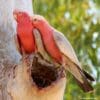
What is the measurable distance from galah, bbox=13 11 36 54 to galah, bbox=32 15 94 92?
43mm

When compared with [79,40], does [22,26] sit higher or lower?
higher

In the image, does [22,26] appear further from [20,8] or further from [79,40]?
[79,40]

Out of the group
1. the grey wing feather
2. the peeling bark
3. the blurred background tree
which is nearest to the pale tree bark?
the peeling bark

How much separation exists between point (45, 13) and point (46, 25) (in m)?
2.36

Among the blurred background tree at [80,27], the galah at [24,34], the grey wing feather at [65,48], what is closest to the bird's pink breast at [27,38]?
the galah at [24,34]

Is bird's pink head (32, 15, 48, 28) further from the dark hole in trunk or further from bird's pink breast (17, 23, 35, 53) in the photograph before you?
the dark hole in trunk

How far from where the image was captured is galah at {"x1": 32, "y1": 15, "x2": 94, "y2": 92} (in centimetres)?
246

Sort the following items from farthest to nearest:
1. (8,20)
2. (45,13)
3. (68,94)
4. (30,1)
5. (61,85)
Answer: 1. (45,13)
2. (68,94)
3. (30,1)
4. (8,20)
5. (61,85)

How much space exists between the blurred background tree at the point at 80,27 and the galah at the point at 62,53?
1.33 m

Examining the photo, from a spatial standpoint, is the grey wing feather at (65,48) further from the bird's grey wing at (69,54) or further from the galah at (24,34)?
the galah at (24,34)

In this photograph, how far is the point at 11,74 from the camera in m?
2.48

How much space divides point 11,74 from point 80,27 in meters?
2.12

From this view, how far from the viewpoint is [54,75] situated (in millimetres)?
2443

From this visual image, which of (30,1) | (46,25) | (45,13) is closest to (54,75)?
(46,25)
